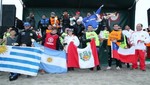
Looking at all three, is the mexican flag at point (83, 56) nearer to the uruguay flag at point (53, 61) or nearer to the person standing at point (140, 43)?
the uruguay flag at point (53, 61)

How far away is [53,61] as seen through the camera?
12328 mm

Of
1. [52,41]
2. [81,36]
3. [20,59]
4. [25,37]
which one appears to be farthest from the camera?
[81,36]

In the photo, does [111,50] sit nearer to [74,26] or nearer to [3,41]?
[74,26]

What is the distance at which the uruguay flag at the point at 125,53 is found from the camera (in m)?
13.3

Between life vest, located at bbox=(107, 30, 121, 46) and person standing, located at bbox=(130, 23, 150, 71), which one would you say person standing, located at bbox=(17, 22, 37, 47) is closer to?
life vest, located at bbox=(107, 30, 121, 46)

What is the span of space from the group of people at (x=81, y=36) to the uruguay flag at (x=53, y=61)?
46cm

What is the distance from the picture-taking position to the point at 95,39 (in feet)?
43.9

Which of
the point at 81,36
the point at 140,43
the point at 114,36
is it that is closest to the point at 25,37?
the point at 81,36

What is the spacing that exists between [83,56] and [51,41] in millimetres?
1485

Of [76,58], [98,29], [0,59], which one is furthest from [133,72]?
[0,59]

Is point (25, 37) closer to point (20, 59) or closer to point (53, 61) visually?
point (20, 59)

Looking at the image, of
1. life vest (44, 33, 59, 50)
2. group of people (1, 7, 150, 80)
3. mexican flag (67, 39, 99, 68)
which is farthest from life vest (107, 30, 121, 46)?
life vest (44, 33, 59, 50)

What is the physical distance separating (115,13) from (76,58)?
19.4 feet

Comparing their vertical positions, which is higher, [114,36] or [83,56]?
[114,36]
